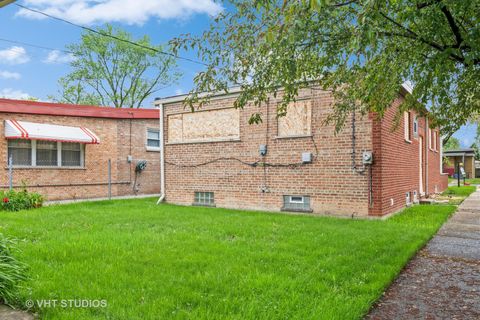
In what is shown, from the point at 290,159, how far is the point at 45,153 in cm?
1068

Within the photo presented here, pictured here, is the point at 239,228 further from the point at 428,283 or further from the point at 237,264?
the point at 428,283

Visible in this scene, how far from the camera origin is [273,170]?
11.6 m

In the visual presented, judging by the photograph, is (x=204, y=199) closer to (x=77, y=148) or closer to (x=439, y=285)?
(x=77, y=148)

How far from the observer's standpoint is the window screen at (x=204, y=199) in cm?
1312

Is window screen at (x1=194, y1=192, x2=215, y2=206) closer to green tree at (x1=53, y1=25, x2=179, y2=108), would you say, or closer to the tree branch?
the tree branch

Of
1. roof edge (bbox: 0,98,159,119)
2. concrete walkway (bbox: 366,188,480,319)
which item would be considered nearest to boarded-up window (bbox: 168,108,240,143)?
roof edge (bbox: 0,98,159,119)

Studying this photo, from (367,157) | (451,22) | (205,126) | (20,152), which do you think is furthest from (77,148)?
(451,22)

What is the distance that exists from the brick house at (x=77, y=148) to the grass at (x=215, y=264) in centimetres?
667

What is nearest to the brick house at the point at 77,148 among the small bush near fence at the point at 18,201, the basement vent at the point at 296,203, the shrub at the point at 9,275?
the small bush near fence at the point at 18,201

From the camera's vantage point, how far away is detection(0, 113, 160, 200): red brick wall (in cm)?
1517

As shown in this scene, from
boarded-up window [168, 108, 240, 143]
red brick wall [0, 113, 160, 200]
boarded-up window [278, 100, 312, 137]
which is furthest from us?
red brick wall [0, 113, 160, 200]

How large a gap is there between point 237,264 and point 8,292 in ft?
9.00

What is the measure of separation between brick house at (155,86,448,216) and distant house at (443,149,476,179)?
3099cm

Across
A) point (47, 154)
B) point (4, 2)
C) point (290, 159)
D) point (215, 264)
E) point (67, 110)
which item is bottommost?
point (215, 264)
